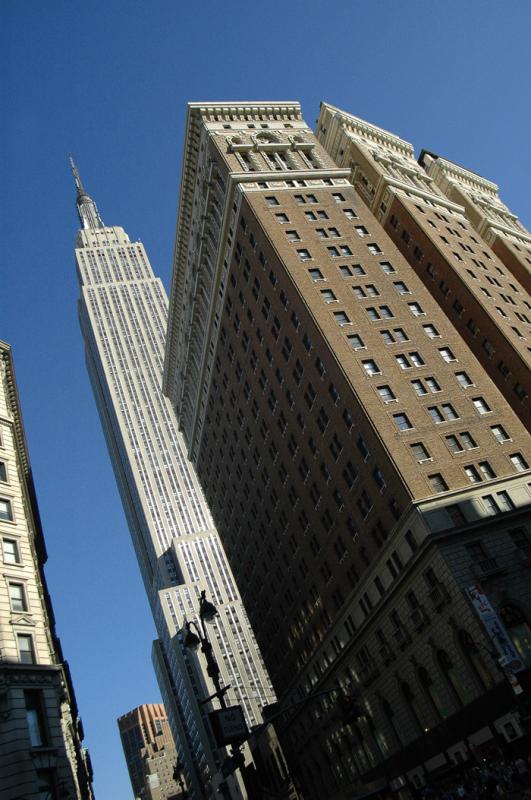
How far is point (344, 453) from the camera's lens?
61.2m

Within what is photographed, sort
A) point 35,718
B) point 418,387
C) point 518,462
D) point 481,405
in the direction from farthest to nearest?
point 418,387 < point 481,405 < point 518,462 < point 35,718

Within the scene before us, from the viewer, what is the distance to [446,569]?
1853 inches

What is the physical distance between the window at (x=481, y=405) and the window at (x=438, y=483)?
9.55 m

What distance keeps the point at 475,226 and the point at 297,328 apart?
47472 mm

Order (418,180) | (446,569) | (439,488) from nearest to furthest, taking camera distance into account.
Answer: (446,569) → (439,488) → (418,180)

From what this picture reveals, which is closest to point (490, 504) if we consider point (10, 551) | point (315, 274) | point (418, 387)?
point (418, 387)

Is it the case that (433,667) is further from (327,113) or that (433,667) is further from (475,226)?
(327,113)

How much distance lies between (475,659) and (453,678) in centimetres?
340

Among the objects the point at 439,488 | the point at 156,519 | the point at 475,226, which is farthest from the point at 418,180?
the point at 156,519

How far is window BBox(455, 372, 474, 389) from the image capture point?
62.2 meters

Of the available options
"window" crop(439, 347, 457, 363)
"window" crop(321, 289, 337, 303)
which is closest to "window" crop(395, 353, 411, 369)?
"window" crop(439, 347, 457, 363)

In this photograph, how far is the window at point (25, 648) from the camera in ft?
118

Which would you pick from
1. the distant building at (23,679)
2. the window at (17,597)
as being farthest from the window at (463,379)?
the window at (17,597)

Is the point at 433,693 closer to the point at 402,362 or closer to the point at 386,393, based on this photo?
the point at 386,393
